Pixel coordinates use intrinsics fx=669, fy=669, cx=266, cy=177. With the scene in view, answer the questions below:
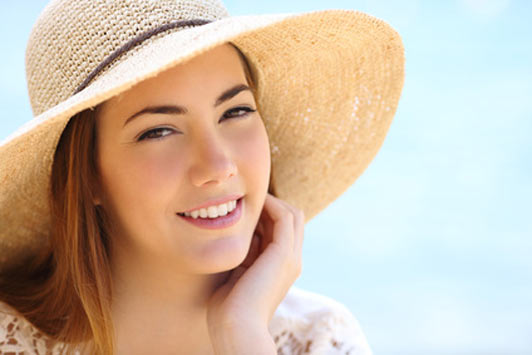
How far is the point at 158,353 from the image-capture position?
1.92m

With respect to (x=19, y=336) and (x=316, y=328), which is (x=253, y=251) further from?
(x=19, y=336)

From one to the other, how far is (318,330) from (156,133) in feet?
3.17

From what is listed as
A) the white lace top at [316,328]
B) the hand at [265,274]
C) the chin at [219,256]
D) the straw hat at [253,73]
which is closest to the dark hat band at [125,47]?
the straw hat at [253,73]

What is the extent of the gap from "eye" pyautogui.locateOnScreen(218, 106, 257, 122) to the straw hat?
0.20 m

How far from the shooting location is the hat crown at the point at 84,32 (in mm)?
1581

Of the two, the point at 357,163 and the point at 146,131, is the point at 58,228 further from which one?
the point at 357,163

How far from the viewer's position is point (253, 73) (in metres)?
1.97

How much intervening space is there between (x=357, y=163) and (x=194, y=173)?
0.88 m

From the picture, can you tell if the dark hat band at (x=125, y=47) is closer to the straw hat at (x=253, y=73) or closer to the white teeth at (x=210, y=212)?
the straw hat at (x=253, y=73)

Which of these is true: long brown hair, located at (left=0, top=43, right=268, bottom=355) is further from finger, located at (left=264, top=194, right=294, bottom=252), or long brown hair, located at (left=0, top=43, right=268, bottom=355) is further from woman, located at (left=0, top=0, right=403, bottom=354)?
finger, located at (left=264, top=194, right=294, bottom=252)

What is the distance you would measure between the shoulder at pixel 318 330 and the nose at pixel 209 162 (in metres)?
0.81

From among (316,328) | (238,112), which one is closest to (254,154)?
(238,112)

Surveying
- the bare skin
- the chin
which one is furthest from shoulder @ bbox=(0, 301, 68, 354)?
the chin

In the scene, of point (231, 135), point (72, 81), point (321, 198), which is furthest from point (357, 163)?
point (72, 81)
